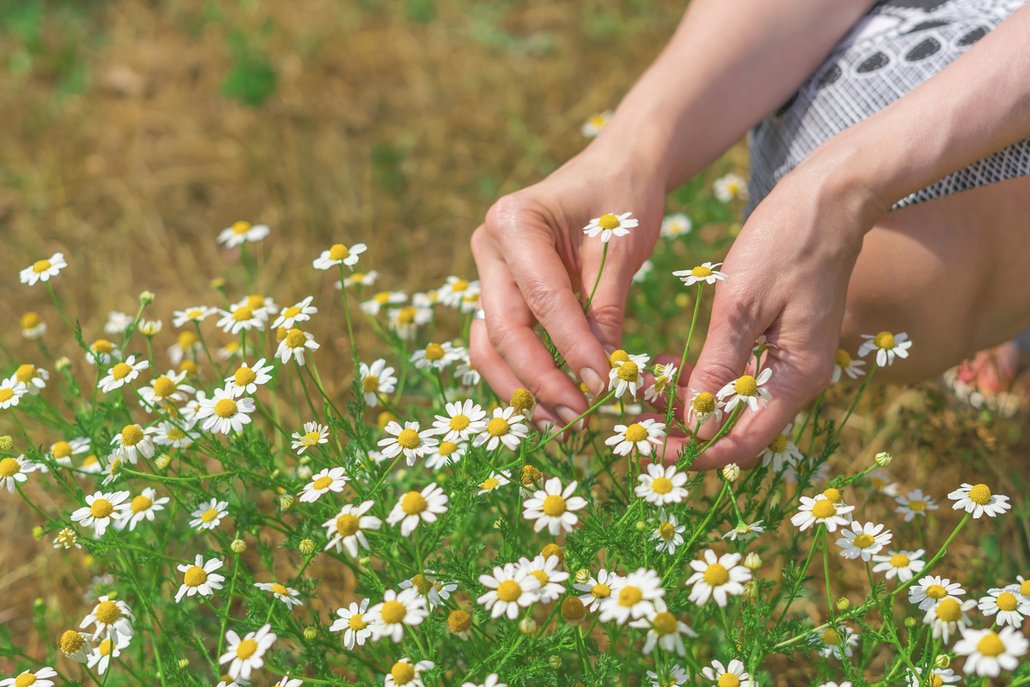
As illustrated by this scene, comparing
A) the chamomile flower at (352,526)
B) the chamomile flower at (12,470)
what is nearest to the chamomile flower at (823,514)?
the chamomile flower at (352,526)

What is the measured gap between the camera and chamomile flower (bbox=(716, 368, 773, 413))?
1.59 m

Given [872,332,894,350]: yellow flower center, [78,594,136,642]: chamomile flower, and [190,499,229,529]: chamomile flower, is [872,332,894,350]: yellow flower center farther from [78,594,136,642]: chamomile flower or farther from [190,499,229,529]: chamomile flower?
[78,594,136,642]: chamomile flower

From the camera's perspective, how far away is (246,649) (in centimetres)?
152

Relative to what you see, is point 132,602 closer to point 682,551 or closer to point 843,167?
point 682,551

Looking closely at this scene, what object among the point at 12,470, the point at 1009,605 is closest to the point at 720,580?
the point at 1009,605

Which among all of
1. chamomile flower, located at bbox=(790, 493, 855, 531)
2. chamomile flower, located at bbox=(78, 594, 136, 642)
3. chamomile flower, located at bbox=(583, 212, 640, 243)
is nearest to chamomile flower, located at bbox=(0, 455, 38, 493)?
chamomile flower, located at bbox=(78, 594, 136, 642)

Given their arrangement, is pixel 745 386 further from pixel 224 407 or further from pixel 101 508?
pixel 101 508

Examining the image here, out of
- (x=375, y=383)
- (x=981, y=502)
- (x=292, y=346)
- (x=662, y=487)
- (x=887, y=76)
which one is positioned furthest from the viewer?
(x=887, y=76)

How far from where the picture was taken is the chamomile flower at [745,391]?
5.22 ft

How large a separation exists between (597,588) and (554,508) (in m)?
0.13

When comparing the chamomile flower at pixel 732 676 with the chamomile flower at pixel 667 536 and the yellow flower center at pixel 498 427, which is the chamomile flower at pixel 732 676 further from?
the yellow flower center at pixel 498 427

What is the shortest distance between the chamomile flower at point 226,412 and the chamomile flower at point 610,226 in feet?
2.29

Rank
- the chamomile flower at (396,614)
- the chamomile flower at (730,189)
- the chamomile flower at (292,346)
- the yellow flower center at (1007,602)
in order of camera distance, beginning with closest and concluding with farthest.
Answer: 1. the chamomile flower at (396,614)
2. the yellow flower center at (1007,602)
3. the chamomile flower at (292,346)
4. the chamomile flower at (730,189)

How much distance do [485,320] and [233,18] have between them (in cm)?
382
